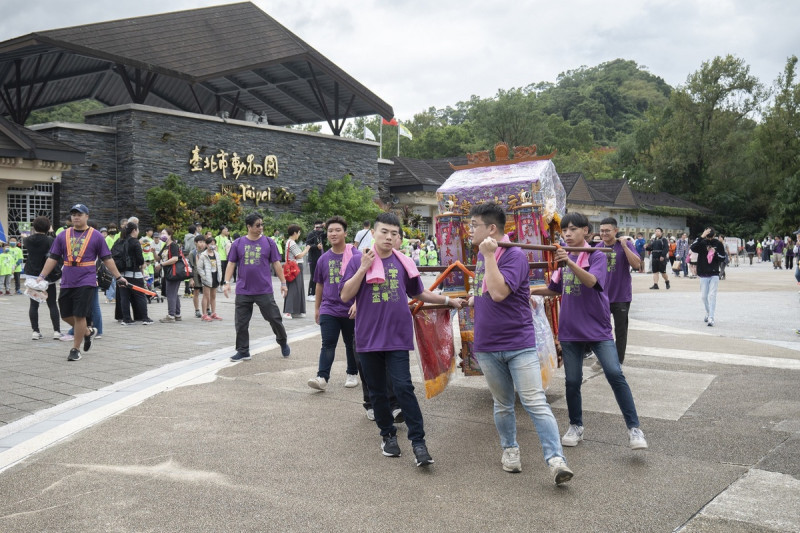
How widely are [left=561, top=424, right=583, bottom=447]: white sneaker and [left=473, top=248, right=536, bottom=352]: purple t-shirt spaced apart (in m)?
1.11

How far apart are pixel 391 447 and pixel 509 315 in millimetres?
1360

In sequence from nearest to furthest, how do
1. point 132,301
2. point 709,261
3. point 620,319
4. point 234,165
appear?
1. point 620,319
2. point 709,261
3. point 132,301
4. point 234,165

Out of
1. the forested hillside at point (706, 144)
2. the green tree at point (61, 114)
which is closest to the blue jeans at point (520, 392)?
the green tree at point (61, 114)

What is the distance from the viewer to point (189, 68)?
82.4 ft

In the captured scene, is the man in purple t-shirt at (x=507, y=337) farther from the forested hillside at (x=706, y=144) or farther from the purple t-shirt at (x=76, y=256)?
the forested hillside at (x=706, y=144)

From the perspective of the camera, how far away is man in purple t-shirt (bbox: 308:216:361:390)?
724cm

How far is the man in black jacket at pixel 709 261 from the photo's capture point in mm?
12484

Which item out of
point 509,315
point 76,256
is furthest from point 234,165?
point 509,315

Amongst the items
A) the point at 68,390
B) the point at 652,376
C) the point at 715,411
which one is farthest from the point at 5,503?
the point at 652,376

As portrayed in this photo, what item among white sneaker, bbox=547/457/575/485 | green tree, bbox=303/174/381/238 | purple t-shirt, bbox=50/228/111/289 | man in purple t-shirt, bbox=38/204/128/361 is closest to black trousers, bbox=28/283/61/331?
man in purple t-shirt, bbox=38/204/128/361

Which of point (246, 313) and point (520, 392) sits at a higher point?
point (246, 313)

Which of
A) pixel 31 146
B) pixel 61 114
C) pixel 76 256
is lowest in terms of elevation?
pixel 76 256

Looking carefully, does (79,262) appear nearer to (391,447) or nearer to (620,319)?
(391,447)

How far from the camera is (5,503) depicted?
4289mm
